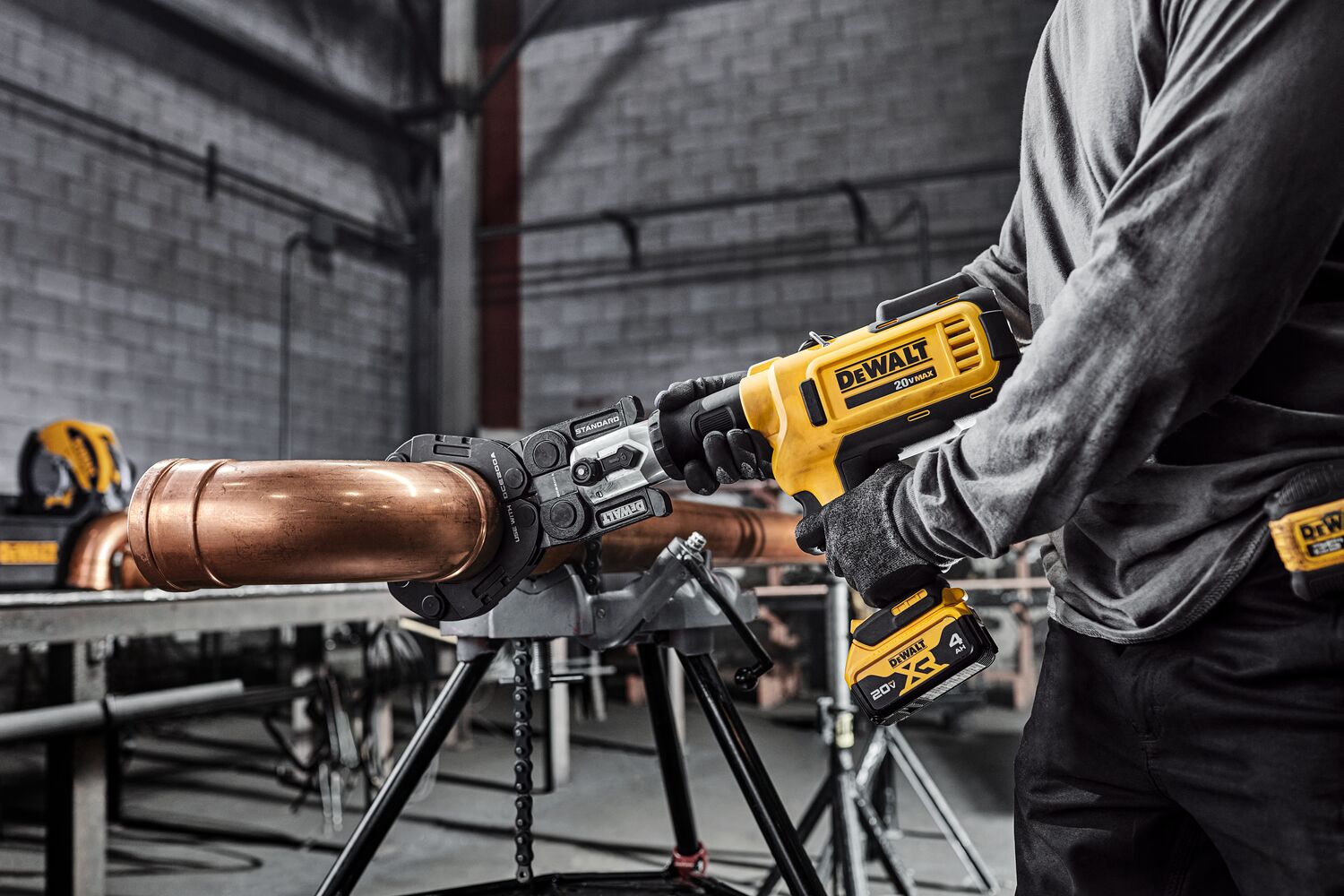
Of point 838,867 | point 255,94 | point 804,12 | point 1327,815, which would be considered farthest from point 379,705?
point 804,12

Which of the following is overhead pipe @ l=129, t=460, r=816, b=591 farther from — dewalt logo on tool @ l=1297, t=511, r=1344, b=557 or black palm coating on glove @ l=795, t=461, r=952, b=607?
dewalt logo on tool @ l=1297, t=511, r=1344, b=557

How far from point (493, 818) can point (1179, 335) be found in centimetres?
321

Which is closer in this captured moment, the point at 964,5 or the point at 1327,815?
the point at 1327,815

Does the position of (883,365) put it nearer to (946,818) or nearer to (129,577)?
(946,818)

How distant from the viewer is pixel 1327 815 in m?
0.66

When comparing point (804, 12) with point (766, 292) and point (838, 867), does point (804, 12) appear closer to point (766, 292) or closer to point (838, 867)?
point (766, 292)

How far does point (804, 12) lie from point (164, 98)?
4094 mm

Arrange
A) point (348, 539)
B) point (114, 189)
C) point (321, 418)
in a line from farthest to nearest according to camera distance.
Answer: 1. point (321, 418)
2. point (114, 189)
3. point (348, 539)

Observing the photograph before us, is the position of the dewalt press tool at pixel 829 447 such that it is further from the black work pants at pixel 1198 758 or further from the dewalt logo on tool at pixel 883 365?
the black work pants at pixel 1198 758

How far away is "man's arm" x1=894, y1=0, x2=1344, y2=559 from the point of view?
622mm

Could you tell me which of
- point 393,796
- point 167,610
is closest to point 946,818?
point 393,796

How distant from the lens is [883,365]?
0.81 meters

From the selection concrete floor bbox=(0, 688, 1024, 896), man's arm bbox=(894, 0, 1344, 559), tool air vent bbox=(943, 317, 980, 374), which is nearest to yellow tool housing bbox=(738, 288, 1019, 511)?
tool air vent bbox=(943, 317, 980, 374)

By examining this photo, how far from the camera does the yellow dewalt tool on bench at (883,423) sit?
791mm
